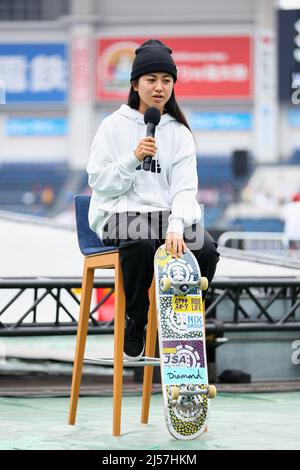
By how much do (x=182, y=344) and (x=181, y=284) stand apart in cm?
20

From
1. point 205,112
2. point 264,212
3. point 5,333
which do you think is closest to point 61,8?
point 205,112

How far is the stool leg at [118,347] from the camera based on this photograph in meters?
Answer: 3.77

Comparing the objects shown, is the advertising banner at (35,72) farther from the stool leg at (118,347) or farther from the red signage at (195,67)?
the stool leg at (118,347)

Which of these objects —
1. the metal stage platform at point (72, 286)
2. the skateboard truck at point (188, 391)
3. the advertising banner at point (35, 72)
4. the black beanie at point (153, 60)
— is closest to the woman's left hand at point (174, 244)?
the skateboard truck at point (188, 391)

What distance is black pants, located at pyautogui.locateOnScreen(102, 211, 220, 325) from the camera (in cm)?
375

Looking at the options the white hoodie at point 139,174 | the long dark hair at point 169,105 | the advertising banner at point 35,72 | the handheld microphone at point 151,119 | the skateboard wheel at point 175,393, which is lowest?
the skateboard wheel at point 175,393

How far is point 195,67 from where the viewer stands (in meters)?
34.7

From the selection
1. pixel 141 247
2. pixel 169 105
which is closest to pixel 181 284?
pixel 141 247

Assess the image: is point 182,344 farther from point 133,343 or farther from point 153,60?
point 153,60

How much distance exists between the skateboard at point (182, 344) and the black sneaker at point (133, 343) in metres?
0.24

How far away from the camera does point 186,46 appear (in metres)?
34.8

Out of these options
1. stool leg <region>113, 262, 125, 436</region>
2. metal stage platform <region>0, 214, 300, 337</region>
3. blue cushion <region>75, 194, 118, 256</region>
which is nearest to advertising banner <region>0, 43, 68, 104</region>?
metal stage platform <region>0, 214, 300, 337</region>
